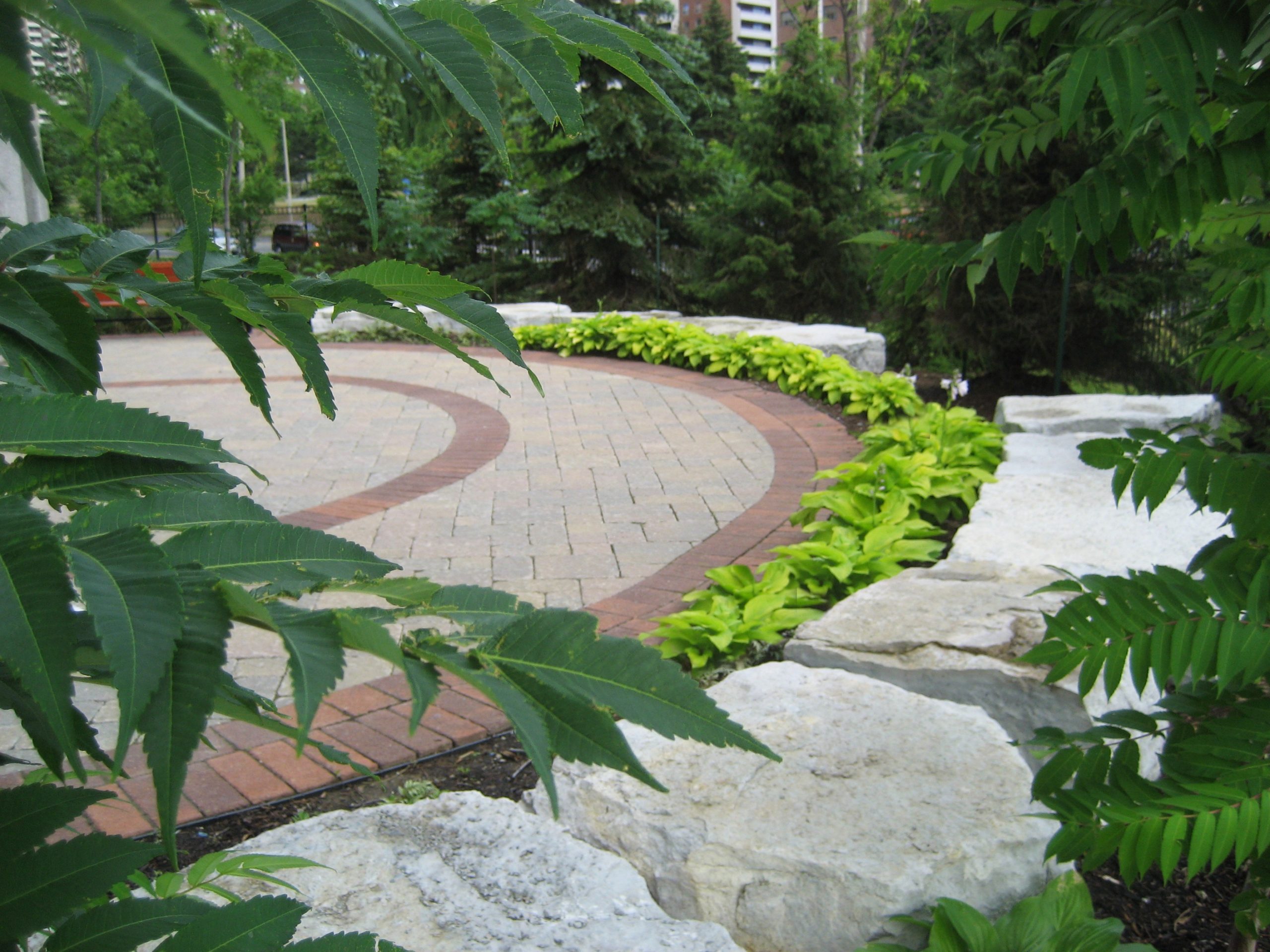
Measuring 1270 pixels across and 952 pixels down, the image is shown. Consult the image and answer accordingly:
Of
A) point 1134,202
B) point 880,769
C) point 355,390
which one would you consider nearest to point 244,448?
point 355,390

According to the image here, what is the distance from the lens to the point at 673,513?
20.0 ft

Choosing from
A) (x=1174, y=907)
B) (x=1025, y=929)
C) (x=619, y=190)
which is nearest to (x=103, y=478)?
(x=1025, y=929)

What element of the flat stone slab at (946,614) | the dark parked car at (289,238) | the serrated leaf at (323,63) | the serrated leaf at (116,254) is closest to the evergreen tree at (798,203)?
the flat stone slab at (946,614)

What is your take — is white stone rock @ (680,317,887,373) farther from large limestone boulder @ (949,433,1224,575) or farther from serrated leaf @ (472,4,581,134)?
serrated leaf @ (472,4,581,134)

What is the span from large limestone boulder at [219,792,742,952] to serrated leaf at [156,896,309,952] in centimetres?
117

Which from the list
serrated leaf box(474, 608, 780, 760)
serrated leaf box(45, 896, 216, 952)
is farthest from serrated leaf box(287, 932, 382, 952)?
serrated leaf box(474, 608, 780, 760)

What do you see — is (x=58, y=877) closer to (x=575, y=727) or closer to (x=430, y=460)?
(x=575, y=727)

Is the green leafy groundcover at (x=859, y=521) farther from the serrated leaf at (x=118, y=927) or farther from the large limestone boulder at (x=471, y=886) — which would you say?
the serrated leaf at (x=118, y=927)

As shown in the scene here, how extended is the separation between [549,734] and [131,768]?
320 centimetres

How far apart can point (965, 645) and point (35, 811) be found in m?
2.97

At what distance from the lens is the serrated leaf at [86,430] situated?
67cm

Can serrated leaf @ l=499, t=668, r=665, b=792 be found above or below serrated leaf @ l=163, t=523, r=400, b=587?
below

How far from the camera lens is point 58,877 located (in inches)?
27.0

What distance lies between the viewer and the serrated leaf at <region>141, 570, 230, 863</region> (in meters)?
0.54
